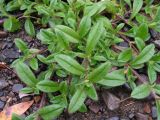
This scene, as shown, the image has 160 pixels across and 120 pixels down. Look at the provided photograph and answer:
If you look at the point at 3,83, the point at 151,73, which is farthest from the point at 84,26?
the point at 3,83

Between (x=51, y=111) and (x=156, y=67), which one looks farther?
(x=156, y=67)

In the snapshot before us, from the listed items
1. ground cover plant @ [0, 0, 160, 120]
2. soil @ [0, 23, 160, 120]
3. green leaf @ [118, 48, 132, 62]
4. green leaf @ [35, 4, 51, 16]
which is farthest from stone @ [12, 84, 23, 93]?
green leaf @ [118, 48, 132, 62]

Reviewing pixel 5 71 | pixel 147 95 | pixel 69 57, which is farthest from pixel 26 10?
pixel 147 95

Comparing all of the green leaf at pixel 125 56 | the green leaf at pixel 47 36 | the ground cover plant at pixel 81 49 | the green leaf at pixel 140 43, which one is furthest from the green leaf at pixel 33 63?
the green leaf at pixel 140 43

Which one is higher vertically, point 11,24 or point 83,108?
point 11,24

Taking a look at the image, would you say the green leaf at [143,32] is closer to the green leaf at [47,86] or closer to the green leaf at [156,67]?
the green leaf at [156,67]

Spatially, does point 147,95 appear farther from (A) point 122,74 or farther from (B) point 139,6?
(B) point 139,6

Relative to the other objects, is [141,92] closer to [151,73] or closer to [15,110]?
[151,73]
